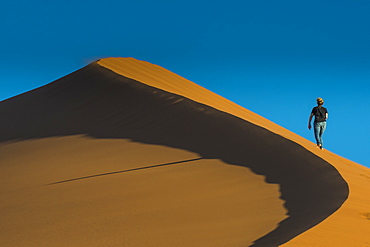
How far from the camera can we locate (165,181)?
1035 centimetres

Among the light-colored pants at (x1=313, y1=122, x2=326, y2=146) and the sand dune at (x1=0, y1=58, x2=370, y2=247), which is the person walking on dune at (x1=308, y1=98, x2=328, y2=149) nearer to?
the light-colored pants at (x1=313, y1=122, x2=326, y2=146)

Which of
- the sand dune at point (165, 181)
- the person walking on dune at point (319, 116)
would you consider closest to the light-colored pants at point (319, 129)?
the person walking on dune at point (319, 116)

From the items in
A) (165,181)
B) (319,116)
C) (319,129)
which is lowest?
(165,181)

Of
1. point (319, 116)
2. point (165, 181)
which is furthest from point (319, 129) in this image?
point (165, 181)

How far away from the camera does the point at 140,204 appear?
884cm

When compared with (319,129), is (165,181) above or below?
below

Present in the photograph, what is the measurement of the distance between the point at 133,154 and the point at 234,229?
20.9ft

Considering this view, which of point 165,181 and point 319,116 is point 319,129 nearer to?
point 319,116

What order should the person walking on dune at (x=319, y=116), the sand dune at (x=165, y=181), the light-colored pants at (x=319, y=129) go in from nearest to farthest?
the sand dune at (x=165, y=181) < the person walking on dune at (x=319, y=116) < the light-colored pants at (x=319, y=129)

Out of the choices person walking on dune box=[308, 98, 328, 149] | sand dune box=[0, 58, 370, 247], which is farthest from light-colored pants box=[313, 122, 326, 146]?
sand dune box=[0, 58, 370, 247]

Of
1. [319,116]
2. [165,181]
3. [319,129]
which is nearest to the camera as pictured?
[165,181]

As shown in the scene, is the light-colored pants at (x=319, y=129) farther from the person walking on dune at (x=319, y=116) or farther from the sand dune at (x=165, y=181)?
the sand dune at (x=165, y=181)

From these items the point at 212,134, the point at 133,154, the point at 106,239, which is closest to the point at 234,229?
the point at 106,239

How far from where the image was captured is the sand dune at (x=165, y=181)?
7016 mm
